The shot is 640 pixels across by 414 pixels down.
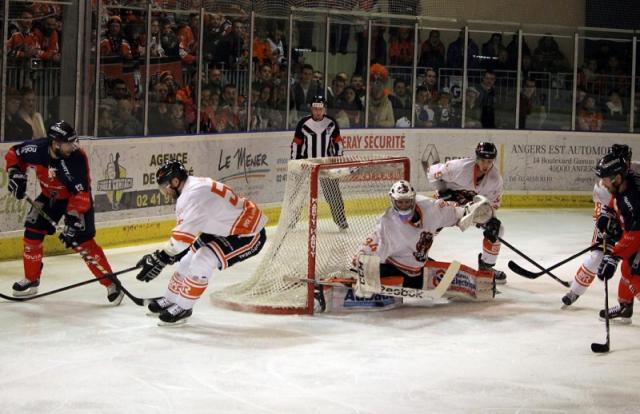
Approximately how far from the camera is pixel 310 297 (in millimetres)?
6801

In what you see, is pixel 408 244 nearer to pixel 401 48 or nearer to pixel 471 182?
pixel 471 182

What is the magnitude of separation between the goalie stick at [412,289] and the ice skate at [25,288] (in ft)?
5.49

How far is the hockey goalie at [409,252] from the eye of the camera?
6836 mm

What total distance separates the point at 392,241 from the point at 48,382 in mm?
2386

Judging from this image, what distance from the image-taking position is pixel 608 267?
6.47 m

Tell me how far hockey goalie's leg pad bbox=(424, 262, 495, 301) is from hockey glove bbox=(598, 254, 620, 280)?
0.91 m

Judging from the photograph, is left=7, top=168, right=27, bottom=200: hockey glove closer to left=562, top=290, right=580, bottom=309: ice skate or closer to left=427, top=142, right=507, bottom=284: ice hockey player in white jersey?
left=427, top=142, right=507, bottom=284: ice hockey player in white jersey

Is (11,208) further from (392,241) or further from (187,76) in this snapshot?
(392,241)

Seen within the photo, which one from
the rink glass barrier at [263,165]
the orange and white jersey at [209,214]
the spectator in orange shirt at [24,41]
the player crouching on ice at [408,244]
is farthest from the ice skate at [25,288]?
the spectator in orange shirt at [24,41]

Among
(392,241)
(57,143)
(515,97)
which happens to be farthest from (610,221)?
(515,97)

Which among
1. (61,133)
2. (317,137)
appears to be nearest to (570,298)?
(61,133)

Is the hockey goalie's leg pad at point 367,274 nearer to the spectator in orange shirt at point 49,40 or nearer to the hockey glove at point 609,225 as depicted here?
the hockey glove at point 609,225

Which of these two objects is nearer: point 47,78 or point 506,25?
point 47,78

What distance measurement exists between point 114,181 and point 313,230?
2.72m
